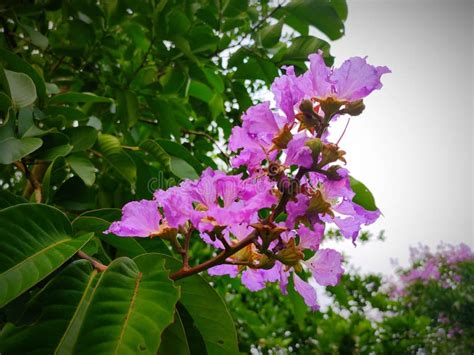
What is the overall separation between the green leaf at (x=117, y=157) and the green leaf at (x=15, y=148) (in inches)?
12.4

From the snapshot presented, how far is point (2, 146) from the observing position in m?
0.84

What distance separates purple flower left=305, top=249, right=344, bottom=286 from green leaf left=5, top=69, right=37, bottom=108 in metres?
0.68

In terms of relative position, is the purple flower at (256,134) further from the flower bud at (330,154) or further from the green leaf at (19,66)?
the green leaf at (19,66)

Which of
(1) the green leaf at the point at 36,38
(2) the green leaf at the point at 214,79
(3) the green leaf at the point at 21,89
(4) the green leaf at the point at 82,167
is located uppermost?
(2) the green leaf at the point at 214,79

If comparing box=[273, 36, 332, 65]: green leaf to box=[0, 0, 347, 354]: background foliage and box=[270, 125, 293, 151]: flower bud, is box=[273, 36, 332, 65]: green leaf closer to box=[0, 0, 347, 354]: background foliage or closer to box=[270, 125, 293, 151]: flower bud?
box=[0, 0, 347, 354]: background foliage

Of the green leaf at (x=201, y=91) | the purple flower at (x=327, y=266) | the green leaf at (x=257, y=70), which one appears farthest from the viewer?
the green leaf at (x=201, y=91)

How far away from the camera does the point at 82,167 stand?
1.04 meters

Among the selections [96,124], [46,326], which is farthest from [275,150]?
[96,124]

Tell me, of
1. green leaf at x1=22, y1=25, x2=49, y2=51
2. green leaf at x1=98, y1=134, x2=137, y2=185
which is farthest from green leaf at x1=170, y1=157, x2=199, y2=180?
green leaf at x1=22, y1=25, x2=49, y2=51

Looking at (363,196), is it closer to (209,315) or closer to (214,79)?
(209,315)

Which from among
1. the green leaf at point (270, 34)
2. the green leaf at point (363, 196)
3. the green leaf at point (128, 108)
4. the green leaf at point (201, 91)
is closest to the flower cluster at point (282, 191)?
the green leaf at point (363, 196)

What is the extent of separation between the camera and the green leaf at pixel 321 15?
1241 mm

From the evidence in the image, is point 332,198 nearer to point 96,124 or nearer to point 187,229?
point 187,229

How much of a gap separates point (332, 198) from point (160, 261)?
0.26m
